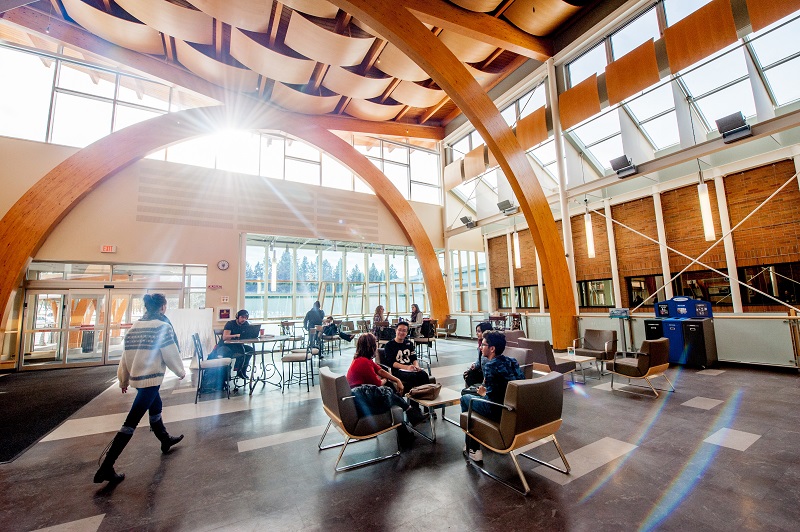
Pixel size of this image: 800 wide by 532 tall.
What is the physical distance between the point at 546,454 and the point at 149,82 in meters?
12.4

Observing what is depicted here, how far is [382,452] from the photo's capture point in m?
3.16

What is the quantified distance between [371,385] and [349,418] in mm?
348

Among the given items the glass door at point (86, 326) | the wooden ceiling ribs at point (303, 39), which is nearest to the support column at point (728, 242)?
the wooden ceiling ribs at point (303, 39)

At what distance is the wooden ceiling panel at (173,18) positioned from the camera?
669 centimetres

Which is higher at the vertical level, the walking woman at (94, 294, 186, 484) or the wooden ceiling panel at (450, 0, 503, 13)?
the wooden ceiling panel at (450, 0, 503, 13)

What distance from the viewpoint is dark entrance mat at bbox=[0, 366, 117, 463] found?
369 cm

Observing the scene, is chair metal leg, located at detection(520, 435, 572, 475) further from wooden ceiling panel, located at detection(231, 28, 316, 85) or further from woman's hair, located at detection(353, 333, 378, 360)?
wooden ceiling panel, located at detection(231, 28, 316, 85)

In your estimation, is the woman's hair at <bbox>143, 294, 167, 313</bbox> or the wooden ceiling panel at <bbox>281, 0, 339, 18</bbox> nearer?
the woman's hair at <bbox>143, 294, 167, 313</bbox>

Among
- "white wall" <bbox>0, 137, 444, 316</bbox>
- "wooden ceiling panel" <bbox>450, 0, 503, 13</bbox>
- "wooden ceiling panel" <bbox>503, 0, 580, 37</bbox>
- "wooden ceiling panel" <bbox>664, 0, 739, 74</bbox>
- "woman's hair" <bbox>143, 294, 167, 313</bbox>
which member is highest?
"wooden ceiling panel" <bbox>503, 0, 580, 37</bbox>

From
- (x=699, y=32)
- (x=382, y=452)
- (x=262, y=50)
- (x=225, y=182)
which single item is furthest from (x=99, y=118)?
(x=699, y=32)

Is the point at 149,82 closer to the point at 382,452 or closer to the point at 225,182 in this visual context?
the point at 225,182

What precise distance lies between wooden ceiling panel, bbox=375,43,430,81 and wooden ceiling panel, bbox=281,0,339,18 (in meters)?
1.50

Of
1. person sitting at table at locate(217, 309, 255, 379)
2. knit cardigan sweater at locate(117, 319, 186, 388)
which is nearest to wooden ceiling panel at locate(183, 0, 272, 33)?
person sitting at table at locate(217, 309, 255, 379)

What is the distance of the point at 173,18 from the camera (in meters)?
7.00
